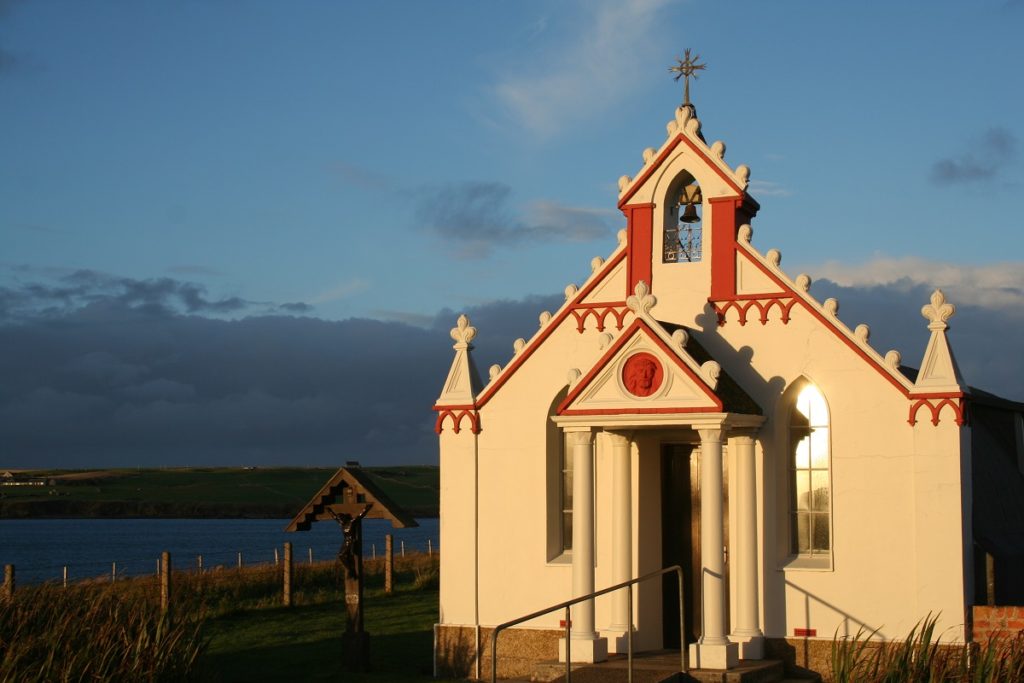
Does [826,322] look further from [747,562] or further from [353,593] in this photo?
[353,593]

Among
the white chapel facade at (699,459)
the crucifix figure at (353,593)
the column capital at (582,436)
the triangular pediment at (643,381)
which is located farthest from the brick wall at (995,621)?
the crucifix figure at (353,593)

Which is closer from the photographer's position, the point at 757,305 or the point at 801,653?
the point at 801,653

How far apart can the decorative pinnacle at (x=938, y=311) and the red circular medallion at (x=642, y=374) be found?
146 inches

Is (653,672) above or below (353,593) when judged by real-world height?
below

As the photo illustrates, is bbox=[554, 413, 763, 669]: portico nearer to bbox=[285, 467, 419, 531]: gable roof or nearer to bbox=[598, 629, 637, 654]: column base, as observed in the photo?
bbox=[598, 629, 637, 654]: column base

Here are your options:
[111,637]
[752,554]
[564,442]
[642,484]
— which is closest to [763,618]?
[752,554]

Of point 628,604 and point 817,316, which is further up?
point 817,316

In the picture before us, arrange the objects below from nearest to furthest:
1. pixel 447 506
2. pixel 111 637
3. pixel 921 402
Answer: pixel 111 637
pixel 921 402
pixel 447 506

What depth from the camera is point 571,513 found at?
2058cm

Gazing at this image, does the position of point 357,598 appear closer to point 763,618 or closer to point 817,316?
point 763,618

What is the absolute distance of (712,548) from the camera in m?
17.9

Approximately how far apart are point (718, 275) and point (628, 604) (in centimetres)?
500

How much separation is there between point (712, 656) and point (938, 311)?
5.57 metres

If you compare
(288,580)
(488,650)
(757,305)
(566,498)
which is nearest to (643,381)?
(757,305)
